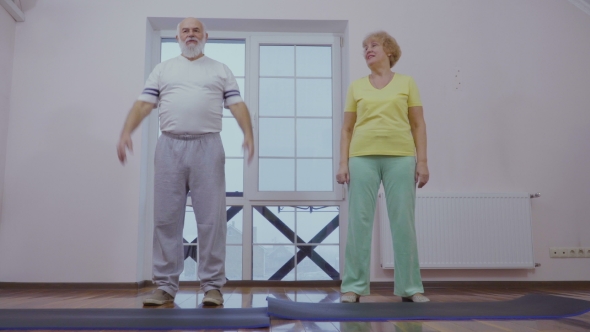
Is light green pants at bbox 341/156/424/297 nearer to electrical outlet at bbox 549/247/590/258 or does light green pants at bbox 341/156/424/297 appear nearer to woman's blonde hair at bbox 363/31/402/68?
woman's blonde hair at bbox 363/31/402/68

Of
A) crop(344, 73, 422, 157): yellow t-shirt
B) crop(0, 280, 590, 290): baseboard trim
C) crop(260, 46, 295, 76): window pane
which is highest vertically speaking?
crop(260, 46, 295, 76): window pane

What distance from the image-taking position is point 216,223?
2578 millimetres

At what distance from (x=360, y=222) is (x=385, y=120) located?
1.58ft

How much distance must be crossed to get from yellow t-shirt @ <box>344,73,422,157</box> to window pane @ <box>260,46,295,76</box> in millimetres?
1617

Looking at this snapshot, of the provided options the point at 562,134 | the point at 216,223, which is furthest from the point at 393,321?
the point at 562,134

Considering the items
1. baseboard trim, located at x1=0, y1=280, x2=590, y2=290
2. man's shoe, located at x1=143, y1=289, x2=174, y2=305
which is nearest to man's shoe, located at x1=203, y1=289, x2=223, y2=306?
man's shoe, located at x1=143, y1=289, x2=174, y2=305

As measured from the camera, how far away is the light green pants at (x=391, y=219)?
2604 millimetres

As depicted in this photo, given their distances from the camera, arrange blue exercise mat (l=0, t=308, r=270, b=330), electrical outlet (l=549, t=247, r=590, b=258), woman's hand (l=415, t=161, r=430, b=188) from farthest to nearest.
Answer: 1. electrical outlet (l=549, t=247, r=590, b=258)
2. woman's hand (l=415, t=161, r=430, b=188)
3. blue exercise mat (l=0, t=308, r=270, b=330)

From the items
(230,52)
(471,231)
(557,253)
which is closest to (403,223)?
(471,231)

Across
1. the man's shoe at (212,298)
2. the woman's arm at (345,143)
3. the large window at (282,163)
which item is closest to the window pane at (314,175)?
the large window at (282,163)

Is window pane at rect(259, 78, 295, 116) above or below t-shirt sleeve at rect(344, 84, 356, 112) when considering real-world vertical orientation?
above

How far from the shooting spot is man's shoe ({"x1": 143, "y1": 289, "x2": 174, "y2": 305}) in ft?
8.04

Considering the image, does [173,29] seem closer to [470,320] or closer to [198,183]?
[198,183]

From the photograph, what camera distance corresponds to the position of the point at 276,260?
13.5 ft
